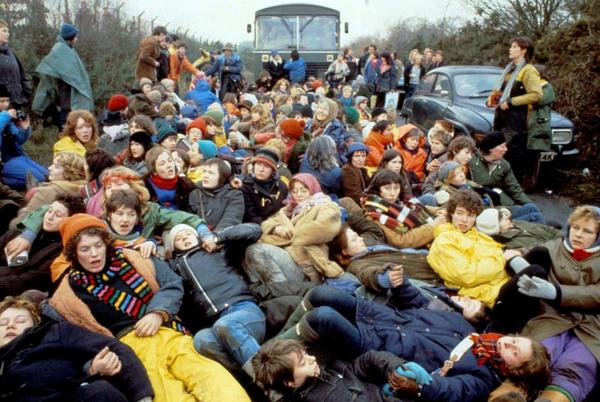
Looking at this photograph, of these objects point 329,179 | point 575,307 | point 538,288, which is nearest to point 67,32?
point 329,179

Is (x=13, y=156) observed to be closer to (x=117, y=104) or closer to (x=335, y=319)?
(x=117, y=104)

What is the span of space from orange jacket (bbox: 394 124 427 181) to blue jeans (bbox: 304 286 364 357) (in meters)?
4.14

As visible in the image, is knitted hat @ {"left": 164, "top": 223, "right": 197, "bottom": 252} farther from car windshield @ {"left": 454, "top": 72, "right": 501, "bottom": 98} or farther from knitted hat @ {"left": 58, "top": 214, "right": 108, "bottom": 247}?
car windshield @ {"left": 454, "top": 72, "right": 501, "bottom": 98}

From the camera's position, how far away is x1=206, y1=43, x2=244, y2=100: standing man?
15.2 metres

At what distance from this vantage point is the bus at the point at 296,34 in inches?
705

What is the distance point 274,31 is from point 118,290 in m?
15.9

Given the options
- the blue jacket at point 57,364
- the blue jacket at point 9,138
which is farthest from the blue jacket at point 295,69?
the blue jacket at point 57,364

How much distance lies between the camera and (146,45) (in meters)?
10.6

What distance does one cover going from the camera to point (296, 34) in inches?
710

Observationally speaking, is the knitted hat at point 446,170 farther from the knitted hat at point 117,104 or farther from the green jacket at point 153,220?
the knitted hat at point 117,104

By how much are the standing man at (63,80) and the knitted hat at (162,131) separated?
6.26ft

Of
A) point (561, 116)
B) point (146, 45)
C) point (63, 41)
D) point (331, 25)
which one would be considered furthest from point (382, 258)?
point (331, 25)

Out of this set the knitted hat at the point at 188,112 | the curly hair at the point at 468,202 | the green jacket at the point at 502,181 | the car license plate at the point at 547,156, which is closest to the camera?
the curly hair at the point at 468,202


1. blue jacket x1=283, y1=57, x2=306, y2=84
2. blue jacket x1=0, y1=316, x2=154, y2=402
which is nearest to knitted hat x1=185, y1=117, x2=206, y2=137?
blue jacket x1=0, y1=316, x2=154, y2=402
